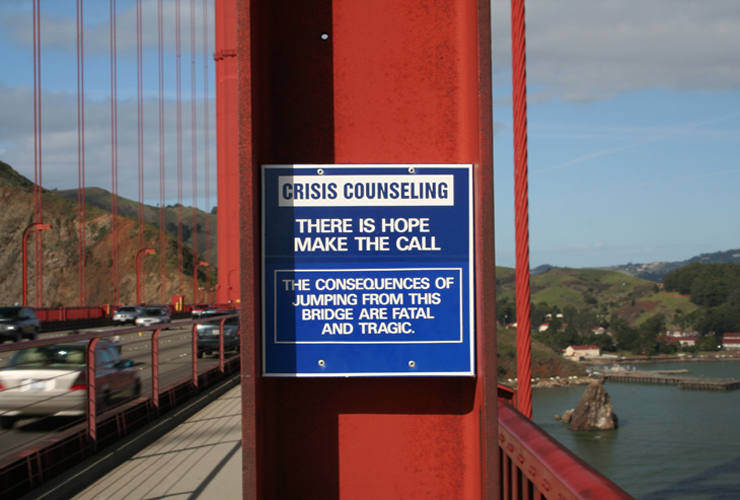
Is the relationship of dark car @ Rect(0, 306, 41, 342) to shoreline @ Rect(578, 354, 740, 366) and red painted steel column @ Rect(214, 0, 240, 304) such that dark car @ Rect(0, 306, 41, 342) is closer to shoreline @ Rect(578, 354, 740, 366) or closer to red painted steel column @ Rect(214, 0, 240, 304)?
red painted steel column @ Rect(214, 0, 240, 304)

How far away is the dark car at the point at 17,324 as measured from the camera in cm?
2989

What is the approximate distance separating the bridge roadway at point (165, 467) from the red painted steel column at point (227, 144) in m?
55.3

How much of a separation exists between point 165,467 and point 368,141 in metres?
4.61

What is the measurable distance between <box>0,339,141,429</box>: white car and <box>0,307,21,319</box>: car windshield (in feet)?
78.7

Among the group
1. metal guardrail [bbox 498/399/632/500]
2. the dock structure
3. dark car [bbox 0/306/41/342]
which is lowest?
the dock structure

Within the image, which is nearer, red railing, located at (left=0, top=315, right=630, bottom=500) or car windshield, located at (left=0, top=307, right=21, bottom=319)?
red railing, located at (left=0, top=315, right=630, bottom=500)

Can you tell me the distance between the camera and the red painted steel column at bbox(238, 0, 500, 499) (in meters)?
3.41

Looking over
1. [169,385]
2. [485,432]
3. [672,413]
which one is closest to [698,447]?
[672,413]

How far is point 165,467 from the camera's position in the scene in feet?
23.2

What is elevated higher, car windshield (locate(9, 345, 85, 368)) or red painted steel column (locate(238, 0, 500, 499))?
red painted steel column (locate(238, 0, 500, 499))

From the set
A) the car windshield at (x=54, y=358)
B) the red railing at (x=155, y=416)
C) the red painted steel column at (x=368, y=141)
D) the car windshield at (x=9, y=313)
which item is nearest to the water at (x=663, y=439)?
the car windshield at (x=9, y=313)

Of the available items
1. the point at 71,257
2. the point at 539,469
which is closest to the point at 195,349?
the point at 539,469

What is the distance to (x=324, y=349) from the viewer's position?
130 inches

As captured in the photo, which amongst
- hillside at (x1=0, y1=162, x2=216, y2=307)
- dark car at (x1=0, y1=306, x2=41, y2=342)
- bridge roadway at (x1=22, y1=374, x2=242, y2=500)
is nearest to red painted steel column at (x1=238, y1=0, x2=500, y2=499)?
bridge roadway at (x1=22, y1=374, x2=242, y2=500)
